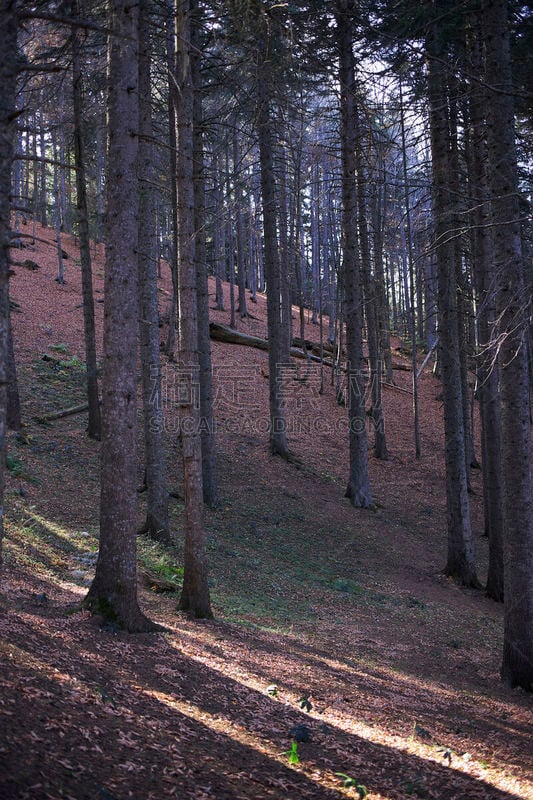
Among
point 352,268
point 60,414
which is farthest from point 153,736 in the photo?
point 352,268

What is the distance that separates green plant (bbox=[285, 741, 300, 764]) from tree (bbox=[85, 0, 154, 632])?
256 centimetres

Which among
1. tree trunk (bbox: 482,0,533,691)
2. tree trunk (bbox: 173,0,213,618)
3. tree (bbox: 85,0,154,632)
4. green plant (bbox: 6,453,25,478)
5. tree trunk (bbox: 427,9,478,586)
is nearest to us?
tree (bbox: 85,0,154,632)

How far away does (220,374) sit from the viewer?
81.4 feet

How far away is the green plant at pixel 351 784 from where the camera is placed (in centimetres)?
467

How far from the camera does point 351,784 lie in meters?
4.81

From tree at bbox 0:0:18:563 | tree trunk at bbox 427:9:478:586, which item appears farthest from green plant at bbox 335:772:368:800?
tree trunk at bbox 427:9:478:586

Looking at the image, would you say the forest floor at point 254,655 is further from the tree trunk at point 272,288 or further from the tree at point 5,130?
the tree at point 5,130

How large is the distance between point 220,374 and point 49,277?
11.7 m

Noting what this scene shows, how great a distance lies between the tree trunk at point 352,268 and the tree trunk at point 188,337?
766 cm

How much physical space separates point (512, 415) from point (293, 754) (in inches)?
200

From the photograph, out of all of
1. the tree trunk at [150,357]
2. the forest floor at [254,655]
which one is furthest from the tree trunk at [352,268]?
the tree trunk at [150,357]

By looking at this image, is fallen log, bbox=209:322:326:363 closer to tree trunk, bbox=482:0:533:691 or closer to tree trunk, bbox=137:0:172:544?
tree trunk, bbox=137:0:172:544

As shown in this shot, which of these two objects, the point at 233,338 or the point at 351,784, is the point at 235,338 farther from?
the point at 351,784

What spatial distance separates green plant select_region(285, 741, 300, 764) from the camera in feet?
16.6
